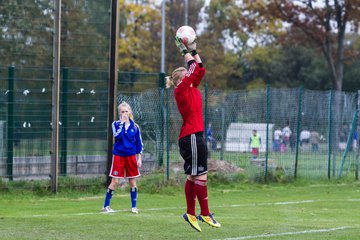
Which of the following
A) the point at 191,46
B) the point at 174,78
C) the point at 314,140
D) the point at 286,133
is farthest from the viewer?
the point at 314,140

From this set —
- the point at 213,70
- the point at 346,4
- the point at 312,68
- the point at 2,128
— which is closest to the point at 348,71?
the point at 312,68

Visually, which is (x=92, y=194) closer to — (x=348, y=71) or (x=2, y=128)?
(x=2, y=128)

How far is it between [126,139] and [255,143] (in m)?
8.23

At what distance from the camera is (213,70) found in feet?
182

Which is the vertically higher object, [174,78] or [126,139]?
[174,78]

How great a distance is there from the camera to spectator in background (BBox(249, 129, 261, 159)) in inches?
860

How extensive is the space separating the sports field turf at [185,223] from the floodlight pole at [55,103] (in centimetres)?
65

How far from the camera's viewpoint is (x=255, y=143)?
22297 millimetres

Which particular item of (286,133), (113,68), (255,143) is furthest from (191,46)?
(286,133)

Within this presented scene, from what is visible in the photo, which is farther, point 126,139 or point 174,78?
point 126,139

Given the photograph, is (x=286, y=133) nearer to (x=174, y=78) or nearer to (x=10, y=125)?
(x=10, y=125)

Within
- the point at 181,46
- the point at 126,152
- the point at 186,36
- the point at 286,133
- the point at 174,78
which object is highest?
the point at 186,36

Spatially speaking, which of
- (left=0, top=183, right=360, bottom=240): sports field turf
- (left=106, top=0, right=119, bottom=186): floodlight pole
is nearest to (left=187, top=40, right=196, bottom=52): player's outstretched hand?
(left=0, top=183, right=360, bottom=240): sports field turf

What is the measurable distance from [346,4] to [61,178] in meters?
24.9
